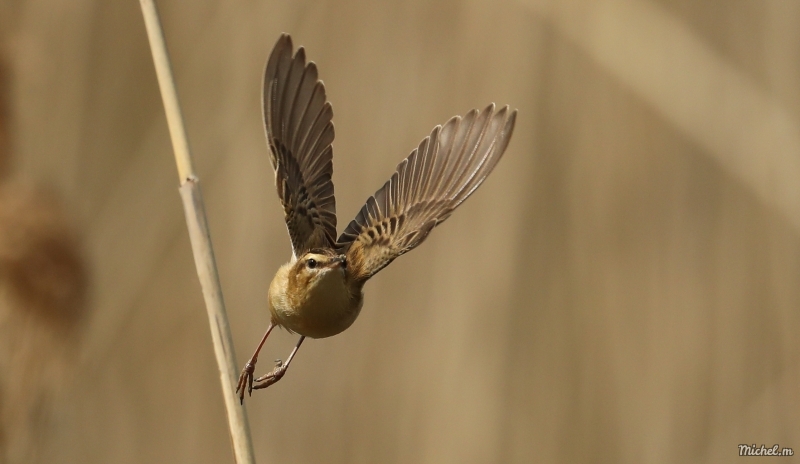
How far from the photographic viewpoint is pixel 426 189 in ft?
5.49

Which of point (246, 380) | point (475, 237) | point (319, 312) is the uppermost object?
point (475, 237)

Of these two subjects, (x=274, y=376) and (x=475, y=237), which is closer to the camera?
(x=274, y=376)

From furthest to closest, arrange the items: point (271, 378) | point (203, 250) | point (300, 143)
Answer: point (300, 143) < point (271, 378) < point (203, 250)

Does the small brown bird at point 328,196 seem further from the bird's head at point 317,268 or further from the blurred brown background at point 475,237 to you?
the blurred brown background at point 475,237

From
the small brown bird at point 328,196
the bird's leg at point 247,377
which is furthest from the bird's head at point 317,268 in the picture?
the bird's leg at point 247,377

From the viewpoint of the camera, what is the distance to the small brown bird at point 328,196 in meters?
1.39

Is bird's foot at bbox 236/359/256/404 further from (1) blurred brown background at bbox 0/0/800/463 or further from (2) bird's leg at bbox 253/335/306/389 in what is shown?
(1) blurred brown background at bbox 0/0/800/463

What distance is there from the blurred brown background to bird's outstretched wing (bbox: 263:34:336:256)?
38.2 inches

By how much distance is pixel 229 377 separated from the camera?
4.08 ft

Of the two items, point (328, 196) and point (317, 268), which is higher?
point (328, 196)

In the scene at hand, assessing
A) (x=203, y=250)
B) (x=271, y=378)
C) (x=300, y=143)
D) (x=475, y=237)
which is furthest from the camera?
(x=475, y=237)

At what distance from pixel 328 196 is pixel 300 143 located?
116mm

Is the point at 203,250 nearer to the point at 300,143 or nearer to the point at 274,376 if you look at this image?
the point at 274,376

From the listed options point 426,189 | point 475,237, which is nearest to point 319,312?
point 426,189
